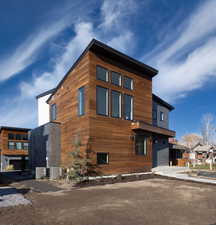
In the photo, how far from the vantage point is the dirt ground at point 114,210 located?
483 centimetres

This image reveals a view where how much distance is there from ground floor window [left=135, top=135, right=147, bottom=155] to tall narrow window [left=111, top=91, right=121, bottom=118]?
9.62 ft

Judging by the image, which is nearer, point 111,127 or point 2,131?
point 111,127

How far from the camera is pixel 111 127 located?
46.0ft

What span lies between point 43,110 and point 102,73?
40.6ft

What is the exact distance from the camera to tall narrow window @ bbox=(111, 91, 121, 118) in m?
14.5

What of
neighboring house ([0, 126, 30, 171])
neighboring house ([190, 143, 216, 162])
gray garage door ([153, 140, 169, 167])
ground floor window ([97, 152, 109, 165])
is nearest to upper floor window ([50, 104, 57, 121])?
ground floor window ([97, 152, 109, 165])

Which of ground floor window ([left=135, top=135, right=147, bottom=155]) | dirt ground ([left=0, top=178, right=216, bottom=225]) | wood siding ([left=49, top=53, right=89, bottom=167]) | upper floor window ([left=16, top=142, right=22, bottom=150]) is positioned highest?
wood siding ([left=49, top=53, right=89, bottom=167])

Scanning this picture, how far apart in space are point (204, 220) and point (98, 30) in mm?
13275

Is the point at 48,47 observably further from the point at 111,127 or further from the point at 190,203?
the point at 190,203

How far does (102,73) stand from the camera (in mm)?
14117

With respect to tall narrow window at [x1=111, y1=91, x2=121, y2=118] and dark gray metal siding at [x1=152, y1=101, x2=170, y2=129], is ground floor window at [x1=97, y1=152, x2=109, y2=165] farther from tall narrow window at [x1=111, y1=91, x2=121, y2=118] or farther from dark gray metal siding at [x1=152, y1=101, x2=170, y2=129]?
dark gray metal siding at [x1=152, y1=101, x2=170, y2=129]

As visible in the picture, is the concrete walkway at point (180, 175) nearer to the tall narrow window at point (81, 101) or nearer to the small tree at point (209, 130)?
the tall narrow window at point (81, 101)

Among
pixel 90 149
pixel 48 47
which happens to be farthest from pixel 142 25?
pixel 90 149

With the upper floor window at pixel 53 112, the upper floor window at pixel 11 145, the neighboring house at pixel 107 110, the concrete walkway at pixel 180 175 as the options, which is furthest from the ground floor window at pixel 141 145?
the upper floor window at pixel 11 145
